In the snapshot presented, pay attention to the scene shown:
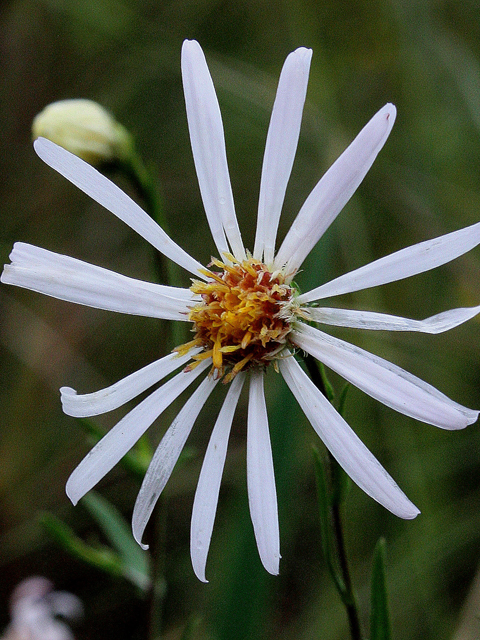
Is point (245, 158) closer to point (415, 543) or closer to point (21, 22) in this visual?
point (21, 22)

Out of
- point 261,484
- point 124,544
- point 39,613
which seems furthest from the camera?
point 39,613

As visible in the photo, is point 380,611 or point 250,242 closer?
point 380,611

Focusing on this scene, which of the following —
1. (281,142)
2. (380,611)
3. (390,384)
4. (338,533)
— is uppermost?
(281,142)

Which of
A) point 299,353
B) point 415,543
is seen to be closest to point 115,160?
point 299,353

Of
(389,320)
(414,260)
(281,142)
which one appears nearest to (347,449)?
(389,320)

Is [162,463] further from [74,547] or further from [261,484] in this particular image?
[74,547]

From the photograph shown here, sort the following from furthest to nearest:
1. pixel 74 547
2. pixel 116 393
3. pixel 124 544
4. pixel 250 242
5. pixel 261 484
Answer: pixel 250 242
pixel 124 544
pixel 74 547
pixel 116 393
pixel 261 484

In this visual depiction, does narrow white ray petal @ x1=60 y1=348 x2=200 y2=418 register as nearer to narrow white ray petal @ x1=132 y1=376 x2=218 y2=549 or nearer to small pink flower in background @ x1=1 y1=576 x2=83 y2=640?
narrow white ray petal @ x1=132 y1=376 x2=218 y2=549

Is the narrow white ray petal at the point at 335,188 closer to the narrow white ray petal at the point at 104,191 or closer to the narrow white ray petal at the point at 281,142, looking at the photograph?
the narrow white ray petal at the point at 281,142
